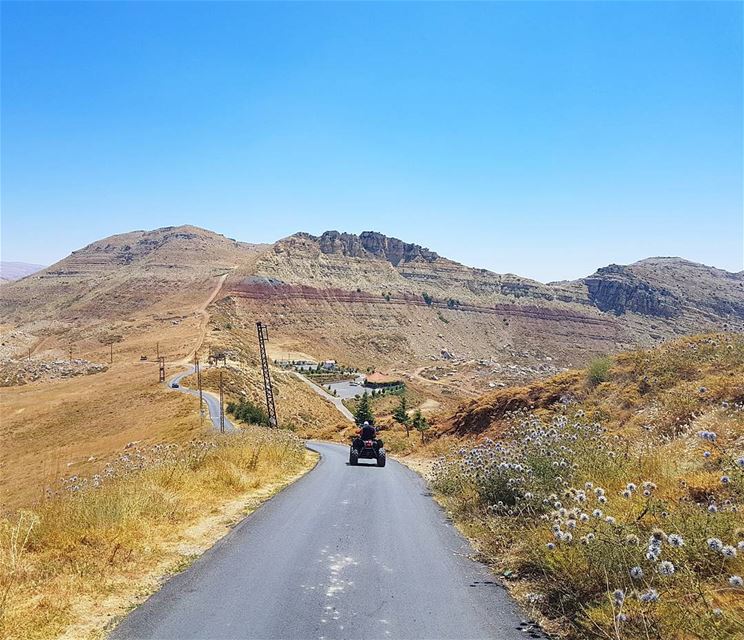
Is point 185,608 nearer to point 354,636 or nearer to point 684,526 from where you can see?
point 354,636

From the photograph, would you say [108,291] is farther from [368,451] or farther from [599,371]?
[599,371]

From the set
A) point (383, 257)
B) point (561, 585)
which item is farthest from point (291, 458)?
point (383, 257)

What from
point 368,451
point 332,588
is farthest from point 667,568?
point 368,451

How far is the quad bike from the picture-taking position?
60.7 ft

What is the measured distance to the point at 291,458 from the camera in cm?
1677

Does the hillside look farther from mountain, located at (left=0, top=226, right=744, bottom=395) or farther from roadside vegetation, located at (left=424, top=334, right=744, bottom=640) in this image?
roadside vegetation, located at (left=424, top=334, right=744, bottom=640)

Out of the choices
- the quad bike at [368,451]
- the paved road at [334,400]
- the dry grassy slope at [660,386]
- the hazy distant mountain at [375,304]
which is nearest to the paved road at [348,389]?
the paved road at [334,400]

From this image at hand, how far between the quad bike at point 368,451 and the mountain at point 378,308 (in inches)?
2612

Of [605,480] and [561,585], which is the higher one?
[605,480]

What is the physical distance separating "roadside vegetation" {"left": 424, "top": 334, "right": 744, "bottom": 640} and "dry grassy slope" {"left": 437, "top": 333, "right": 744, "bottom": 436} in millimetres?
93

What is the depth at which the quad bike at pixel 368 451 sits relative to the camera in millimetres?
18500

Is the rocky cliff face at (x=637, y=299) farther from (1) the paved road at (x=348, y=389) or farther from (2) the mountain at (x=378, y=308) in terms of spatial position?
(1) the paved road at (x=348, y=389)

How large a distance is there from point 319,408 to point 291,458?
47.5 meters

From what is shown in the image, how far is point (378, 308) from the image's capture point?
143500mm
